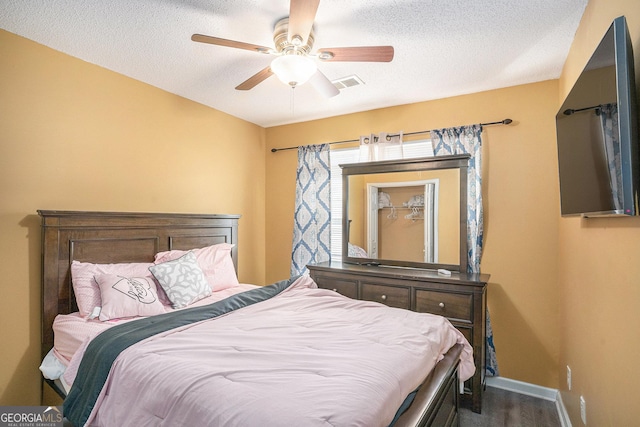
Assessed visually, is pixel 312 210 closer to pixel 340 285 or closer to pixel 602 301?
pixel 340 285

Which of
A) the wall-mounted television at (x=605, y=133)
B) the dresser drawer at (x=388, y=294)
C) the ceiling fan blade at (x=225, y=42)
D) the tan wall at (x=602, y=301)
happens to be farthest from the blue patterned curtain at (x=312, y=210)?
the wall-mounted television at (x=605, y=133)

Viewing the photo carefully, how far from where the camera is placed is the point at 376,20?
6.66 feet

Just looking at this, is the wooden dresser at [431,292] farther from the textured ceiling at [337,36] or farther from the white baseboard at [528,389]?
the textured ceiling at [337,36]

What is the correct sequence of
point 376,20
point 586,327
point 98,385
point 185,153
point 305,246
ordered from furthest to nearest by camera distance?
point 305,246, point 185,153, point 376,20, point 586,327, point 98,385

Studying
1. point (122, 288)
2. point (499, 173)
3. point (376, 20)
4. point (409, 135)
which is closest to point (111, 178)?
point (122, 288)

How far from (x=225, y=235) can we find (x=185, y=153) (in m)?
0.93

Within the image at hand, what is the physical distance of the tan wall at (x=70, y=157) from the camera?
2.16m

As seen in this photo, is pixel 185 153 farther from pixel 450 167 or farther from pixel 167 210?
pixel 450 167

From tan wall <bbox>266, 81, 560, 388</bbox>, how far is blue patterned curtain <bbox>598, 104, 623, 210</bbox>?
5.76ft

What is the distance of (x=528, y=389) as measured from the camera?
2.81 m

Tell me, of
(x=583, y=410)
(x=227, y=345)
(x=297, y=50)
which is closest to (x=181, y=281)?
(x=227, y=345)

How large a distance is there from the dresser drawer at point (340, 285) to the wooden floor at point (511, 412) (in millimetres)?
1249

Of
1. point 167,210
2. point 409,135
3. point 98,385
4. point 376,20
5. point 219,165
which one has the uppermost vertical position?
point 376,20

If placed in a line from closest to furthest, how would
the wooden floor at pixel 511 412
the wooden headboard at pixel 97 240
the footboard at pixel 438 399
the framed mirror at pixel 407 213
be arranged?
the footboard at pixel 438 399, the wooden headboard at pixel 97 240, the wooden floor at pixel 511 412, the framed mirror at pixel 407 213
